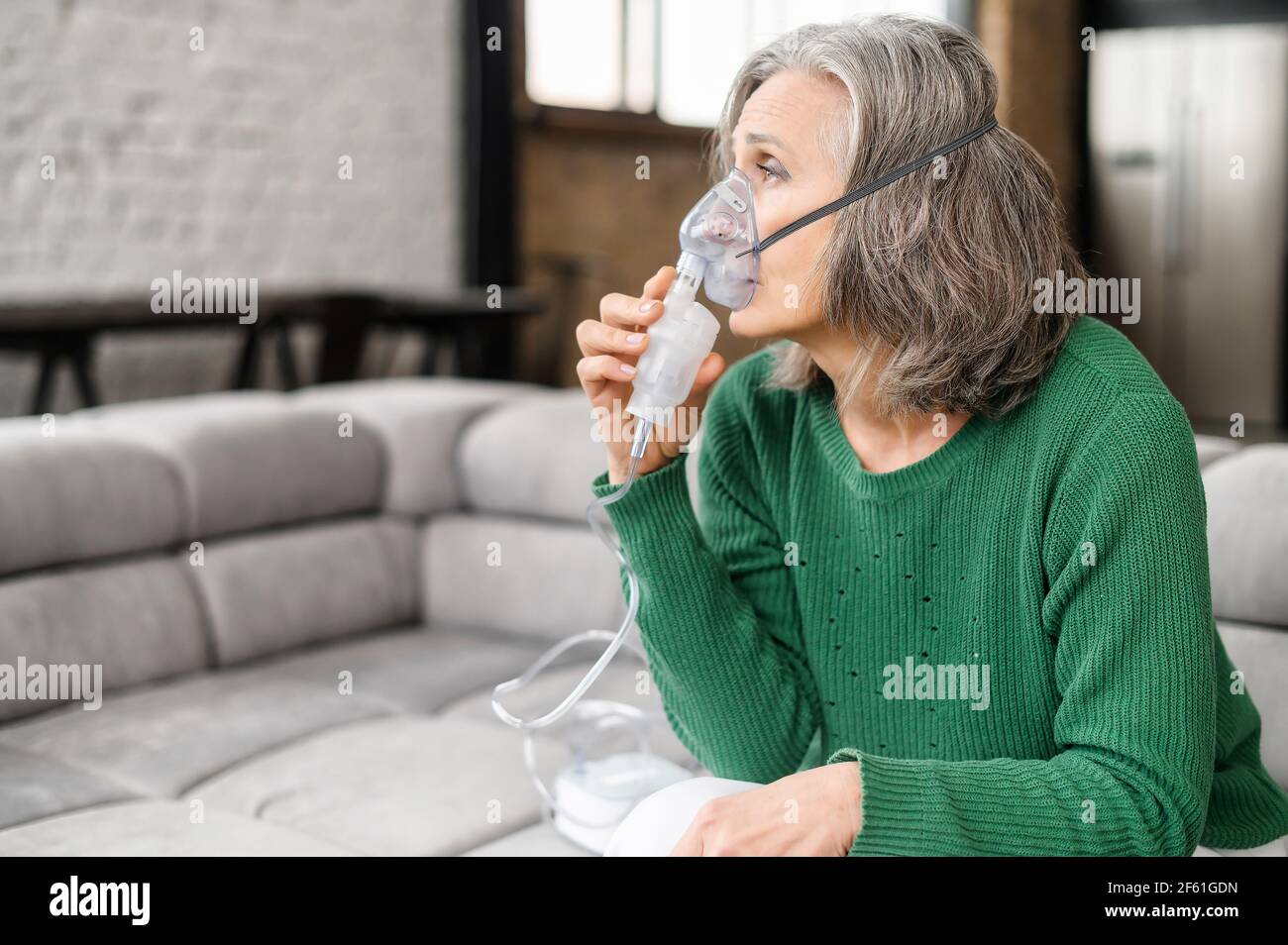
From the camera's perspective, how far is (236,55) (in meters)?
4.55

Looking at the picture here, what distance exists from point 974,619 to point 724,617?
0.23 m

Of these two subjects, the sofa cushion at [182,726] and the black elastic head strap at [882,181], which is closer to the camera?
the black elastic head strap at [882,181]

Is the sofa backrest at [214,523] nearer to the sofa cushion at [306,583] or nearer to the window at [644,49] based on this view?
the sofa cushion at [306,583]

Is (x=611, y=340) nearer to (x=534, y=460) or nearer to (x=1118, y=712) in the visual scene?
(x=1118, y=712)

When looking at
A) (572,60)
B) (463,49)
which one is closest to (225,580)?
(463,49)

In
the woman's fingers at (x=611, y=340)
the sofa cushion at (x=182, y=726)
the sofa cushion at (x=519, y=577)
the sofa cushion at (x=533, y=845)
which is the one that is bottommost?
the sofa cushion at (x=533, y=845)

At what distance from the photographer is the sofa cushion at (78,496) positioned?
203 cm

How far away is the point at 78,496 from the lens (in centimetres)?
211

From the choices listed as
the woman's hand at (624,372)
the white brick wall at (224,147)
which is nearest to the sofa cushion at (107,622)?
the woman's hand at (624,372)

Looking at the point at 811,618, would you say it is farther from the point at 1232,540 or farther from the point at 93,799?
the point at 93,799

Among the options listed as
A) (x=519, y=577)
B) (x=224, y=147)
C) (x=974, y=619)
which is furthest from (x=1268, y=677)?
(x=224, y=147)

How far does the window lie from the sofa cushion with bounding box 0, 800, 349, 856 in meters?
4.45

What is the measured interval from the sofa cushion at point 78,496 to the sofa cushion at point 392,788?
1.66 ft

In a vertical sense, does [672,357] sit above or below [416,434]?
above
